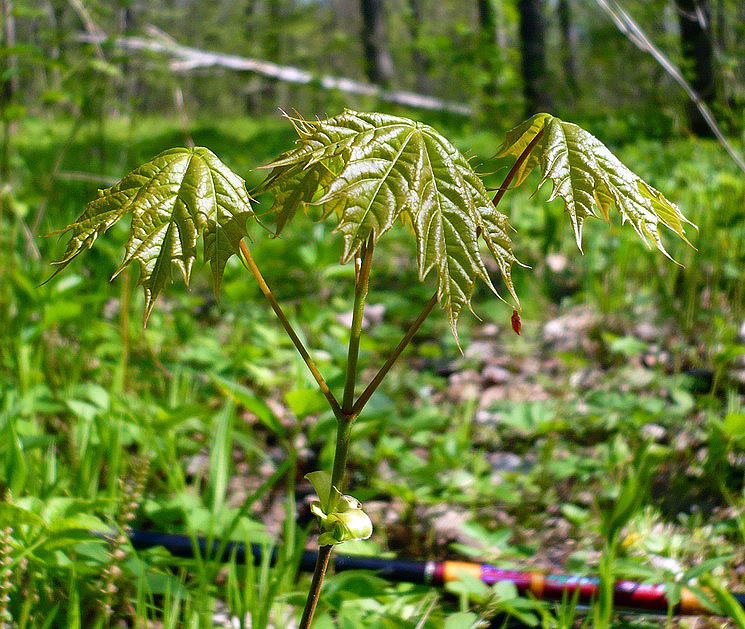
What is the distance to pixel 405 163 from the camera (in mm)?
525

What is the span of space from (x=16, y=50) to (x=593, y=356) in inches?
72.2

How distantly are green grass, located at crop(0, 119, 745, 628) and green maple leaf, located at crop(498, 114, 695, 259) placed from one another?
242mm

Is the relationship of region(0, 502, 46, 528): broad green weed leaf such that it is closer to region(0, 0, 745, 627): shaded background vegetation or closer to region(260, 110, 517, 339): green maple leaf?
region(0, 0, 745, 627): shaded background vegetation

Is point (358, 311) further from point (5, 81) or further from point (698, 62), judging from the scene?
point (698, 62)

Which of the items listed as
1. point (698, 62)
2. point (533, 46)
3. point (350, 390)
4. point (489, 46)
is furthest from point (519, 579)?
point (533, 46)

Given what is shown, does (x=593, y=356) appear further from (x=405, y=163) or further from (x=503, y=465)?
(x=405, y=163)

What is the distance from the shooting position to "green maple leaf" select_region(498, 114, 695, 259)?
0.58 metres

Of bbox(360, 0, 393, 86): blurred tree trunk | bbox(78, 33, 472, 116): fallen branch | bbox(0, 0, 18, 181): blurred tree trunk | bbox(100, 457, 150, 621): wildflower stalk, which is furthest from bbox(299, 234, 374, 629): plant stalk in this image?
bbox(360, 0, 393, 86): blurred tree trunk

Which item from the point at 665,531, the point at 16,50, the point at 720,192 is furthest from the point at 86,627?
the point at 720,192

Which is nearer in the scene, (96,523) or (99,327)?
(96,523)

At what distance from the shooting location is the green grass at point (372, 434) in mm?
988

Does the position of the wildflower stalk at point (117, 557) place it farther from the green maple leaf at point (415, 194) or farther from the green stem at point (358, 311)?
the green maple leaf at point (415, 194)

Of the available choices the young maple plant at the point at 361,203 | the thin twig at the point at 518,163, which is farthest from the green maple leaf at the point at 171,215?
the thin twig at the point at 518,163

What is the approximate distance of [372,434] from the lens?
1.72 meters
